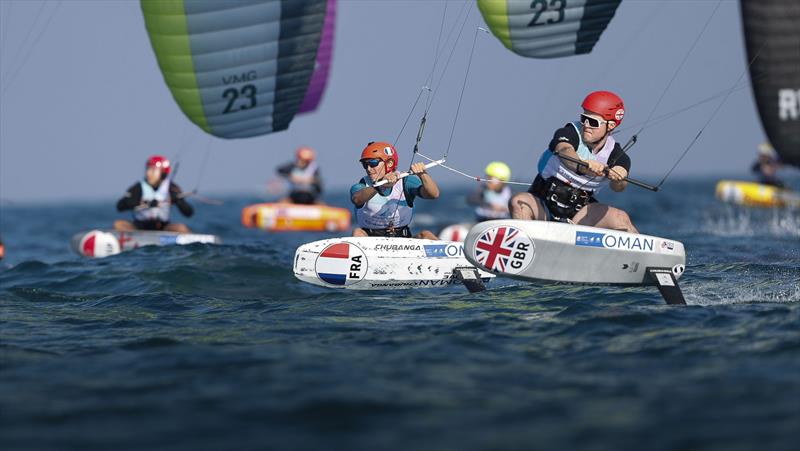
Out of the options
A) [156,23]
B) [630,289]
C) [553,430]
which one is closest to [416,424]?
[553,430]

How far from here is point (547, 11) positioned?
14523mm

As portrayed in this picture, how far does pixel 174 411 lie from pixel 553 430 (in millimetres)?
1836

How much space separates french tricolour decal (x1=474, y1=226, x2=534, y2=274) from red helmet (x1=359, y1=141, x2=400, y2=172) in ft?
5.04

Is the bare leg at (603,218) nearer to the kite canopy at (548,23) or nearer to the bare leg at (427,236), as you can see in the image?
the bare leg at (427,236)

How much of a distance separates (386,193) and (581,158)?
2127 mm

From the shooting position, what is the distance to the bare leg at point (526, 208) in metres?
8.75

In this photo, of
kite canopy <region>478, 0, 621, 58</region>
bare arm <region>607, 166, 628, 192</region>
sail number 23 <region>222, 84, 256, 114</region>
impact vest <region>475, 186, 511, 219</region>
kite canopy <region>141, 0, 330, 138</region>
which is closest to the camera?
bare arm <region>607, 166, 628, 192</region>

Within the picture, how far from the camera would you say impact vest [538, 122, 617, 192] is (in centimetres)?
866

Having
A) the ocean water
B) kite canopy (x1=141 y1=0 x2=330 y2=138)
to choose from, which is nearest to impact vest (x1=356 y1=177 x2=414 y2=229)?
the ocean water

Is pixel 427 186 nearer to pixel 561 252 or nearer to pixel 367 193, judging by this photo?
pixel 367 193

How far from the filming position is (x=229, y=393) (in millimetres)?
4984

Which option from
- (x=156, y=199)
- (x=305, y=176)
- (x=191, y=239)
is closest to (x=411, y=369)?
(x=191, y=239)

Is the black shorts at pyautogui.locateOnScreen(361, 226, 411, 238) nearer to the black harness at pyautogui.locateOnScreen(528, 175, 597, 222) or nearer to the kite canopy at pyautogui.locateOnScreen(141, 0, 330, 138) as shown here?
the black harness at pyautogui.locateOnScreen(528, 175, 597, 222)

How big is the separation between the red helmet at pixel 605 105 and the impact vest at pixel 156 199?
8.02 meters
